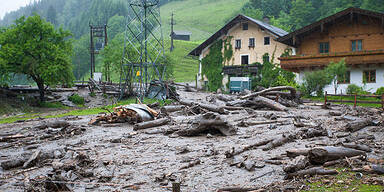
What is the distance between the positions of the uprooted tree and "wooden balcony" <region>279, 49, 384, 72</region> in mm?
23965

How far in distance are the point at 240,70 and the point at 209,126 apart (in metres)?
35.5

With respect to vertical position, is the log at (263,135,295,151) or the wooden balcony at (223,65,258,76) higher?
the wooden balcony at (223,65,258,76)

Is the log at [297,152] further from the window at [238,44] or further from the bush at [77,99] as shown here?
the window at [238,44]

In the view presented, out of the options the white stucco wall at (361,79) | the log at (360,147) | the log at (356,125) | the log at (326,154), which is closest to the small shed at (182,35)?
the white stucco wall at (361,79)

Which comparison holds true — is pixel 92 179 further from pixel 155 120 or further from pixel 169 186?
pixel 155 120

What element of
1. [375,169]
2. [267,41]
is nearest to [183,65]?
[267,41]

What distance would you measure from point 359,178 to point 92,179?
6.00m

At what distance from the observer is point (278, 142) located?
35.7ft

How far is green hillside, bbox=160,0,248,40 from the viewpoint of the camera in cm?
14057

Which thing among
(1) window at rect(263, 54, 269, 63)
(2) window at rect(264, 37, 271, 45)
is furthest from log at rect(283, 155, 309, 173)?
(2) window at rect(264, 37, 271, 45)

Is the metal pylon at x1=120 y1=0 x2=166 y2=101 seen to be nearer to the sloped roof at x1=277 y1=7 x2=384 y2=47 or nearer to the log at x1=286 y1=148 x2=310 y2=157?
the sloped roof at x1=277 y1=7 x2=384 y2=47

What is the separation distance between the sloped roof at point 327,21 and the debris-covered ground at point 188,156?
26.2 meters

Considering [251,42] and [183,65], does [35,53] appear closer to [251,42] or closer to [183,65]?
[251,42]

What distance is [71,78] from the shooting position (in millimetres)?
36688
